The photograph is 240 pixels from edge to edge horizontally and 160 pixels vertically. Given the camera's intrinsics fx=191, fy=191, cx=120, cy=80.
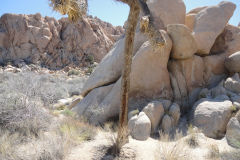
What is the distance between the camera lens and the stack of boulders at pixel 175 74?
744 centimetres

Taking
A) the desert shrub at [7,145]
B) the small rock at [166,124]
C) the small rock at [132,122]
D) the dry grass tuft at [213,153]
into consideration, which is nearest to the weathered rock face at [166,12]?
the small rock at [166,124]

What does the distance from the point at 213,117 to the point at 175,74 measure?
9.60 ft

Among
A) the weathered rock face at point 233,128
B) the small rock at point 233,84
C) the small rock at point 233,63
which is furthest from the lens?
the small rock at point 233,63

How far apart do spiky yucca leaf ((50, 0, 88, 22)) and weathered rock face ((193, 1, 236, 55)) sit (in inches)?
250

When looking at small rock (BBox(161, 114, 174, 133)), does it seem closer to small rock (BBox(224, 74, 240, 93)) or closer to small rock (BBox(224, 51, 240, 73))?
small rock (BBox(224, 74, 240, 93))

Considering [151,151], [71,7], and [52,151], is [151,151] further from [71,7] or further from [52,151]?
[71,7]

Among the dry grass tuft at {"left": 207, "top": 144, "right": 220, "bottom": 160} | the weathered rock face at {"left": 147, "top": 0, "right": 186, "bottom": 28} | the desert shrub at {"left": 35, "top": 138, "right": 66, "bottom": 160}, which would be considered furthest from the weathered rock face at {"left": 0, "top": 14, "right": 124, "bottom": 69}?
the dry grass tuft at {"left": 207, "top": 144, "right": 220, "bottom": 160}

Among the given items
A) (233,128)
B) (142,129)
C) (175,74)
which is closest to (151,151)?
(142,129)

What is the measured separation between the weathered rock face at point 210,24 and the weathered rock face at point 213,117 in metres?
3.20

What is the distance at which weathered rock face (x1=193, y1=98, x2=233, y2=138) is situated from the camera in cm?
666

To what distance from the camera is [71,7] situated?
4.66 meters

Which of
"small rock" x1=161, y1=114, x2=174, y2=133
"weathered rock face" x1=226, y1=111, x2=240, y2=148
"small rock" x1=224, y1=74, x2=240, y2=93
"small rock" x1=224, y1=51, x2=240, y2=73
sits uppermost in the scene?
"small rock" x1=224, y1=51, x2=240, y2=73

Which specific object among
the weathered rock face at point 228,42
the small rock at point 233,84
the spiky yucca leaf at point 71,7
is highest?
the spiky yucca leaf at point 71,7

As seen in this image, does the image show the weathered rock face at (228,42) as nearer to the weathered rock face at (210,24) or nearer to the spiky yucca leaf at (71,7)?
the weathered rock face at (210,24)
